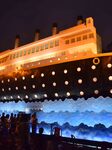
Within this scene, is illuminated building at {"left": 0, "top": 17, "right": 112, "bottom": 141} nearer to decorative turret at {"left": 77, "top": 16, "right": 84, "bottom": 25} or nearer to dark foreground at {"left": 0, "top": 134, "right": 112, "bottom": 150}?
decorative turret at {"left": 77, "top": 16, "right": 84, "bottom": 25}

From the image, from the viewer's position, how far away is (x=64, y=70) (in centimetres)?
1228

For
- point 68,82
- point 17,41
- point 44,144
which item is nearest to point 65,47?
point 68,82

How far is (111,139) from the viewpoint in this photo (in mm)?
8891

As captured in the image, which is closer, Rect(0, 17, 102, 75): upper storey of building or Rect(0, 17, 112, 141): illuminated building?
Rect(0, 17, 112, 141): illuminated building

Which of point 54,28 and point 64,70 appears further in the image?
point 54,28

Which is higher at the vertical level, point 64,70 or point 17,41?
point 17,41

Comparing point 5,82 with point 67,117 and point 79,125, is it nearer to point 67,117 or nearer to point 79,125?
point 67,117

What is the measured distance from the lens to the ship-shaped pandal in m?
10.8

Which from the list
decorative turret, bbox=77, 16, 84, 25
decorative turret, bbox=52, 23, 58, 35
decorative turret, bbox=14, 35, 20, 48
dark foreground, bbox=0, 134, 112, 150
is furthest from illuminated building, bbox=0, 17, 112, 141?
Result: decorative turret, bbox=14, 35, 20, 48

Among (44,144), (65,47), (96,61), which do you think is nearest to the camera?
(44,144)

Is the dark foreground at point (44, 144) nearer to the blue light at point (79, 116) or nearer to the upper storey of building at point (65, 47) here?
the blue light at point (79, 116)

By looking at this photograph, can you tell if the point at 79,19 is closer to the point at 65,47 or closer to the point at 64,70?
the point at 65,47

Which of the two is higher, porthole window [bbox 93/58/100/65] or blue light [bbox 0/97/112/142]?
porthole window [bbox 93/58/100/65]

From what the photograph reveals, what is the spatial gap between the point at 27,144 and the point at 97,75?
602cm
